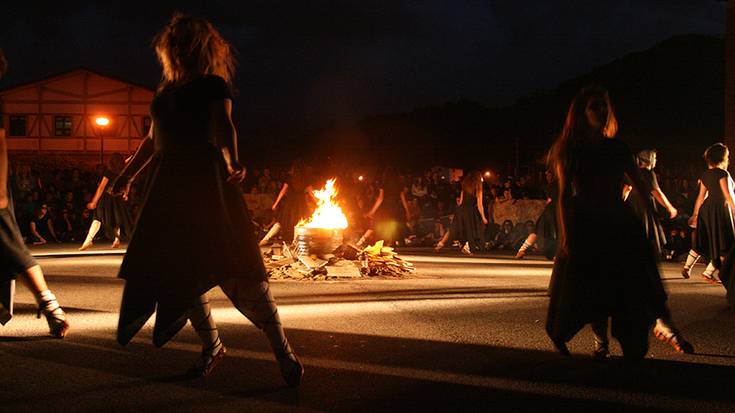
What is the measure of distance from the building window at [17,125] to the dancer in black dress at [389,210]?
38.4m

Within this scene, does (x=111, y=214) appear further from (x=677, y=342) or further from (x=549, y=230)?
(x=677, y=342)

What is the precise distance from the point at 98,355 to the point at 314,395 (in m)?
2.06

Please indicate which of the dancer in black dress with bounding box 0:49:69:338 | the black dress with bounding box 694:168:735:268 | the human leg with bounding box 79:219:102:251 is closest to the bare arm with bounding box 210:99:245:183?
the dancer in black dress with bounding box 0:49:69:338

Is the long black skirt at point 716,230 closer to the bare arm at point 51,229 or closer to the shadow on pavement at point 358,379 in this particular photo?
the shadow on pavement at point 358,379

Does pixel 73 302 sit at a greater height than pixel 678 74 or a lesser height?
lesser

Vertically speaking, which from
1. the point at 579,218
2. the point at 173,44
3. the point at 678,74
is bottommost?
the point at 579,218

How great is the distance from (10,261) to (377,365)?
2956 millimetres

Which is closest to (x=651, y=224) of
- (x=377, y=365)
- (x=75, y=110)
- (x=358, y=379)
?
(x=377, y=365)

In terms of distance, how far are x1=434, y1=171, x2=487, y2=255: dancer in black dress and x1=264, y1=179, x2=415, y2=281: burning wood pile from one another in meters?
5.51

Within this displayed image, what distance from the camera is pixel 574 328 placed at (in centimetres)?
536

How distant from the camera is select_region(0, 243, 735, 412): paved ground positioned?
14.7 ft

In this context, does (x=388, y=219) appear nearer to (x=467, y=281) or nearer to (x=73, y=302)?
(x=467, y=281)

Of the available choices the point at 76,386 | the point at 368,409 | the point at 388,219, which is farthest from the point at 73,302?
the point at 388,219

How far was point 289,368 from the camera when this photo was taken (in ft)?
15.5
